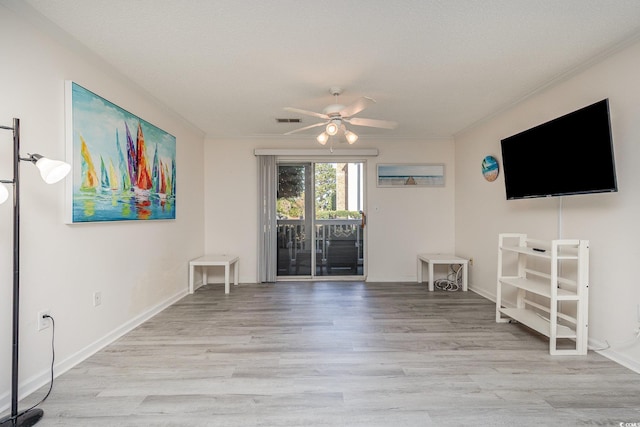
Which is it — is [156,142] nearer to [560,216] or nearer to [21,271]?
[21,271]

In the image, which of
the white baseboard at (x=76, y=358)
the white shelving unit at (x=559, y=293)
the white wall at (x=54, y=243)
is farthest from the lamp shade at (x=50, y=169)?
the white shelving unit at (x=559, y=293)

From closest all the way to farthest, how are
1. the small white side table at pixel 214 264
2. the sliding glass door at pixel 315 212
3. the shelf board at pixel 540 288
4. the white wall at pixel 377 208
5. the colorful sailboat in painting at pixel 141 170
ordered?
1. the shelf board at pixel 540 288
2. the colorful sailboat in painting at pixel 141 170
3. the small white side table at pixel 214 264
4. the white wall at pixel 377 208
5. the sliding glass door at pixel 315 212

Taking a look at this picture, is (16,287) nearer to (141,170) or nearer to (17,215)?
(17,215)

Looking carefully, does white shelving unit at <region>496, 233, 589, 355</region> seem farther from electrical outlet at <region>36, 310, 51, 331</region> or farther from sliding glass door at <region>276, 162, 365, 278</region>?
electrical outlet at <region>36, 310, 51, 331</region>

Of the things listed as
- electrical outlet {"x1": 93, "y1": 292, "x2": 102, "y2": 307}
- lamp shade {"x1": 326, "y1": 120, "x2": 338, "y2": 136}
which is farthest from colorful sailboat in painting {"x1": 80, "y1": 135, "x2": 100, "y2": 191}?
lamp shade {"x1": 326, "y1": 120, "x2": 338, "y2": 136}

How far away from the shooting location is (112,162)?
2.56m

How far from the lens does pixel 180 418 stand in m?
1.65

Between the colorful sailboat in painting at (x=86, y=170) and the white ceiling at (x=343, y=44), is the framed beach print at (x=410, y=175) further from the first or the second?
the colorful sailboat in painting at (x=86, y=170)

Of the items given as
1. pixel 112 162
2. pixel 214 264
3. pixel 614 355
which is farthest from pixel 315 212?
pixel 614 355

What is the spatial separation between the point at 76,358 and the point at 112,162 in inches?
60.1

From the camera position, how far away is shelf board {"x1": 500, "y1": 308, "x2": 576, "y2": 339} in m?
2.39

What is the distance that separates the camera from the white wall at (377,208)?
4.81 meters

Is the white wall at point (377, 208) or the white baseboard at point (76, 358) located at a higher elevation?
the white wall at point (377, 208)

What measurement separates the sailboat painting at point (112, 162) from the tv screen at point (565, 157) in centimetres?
366
